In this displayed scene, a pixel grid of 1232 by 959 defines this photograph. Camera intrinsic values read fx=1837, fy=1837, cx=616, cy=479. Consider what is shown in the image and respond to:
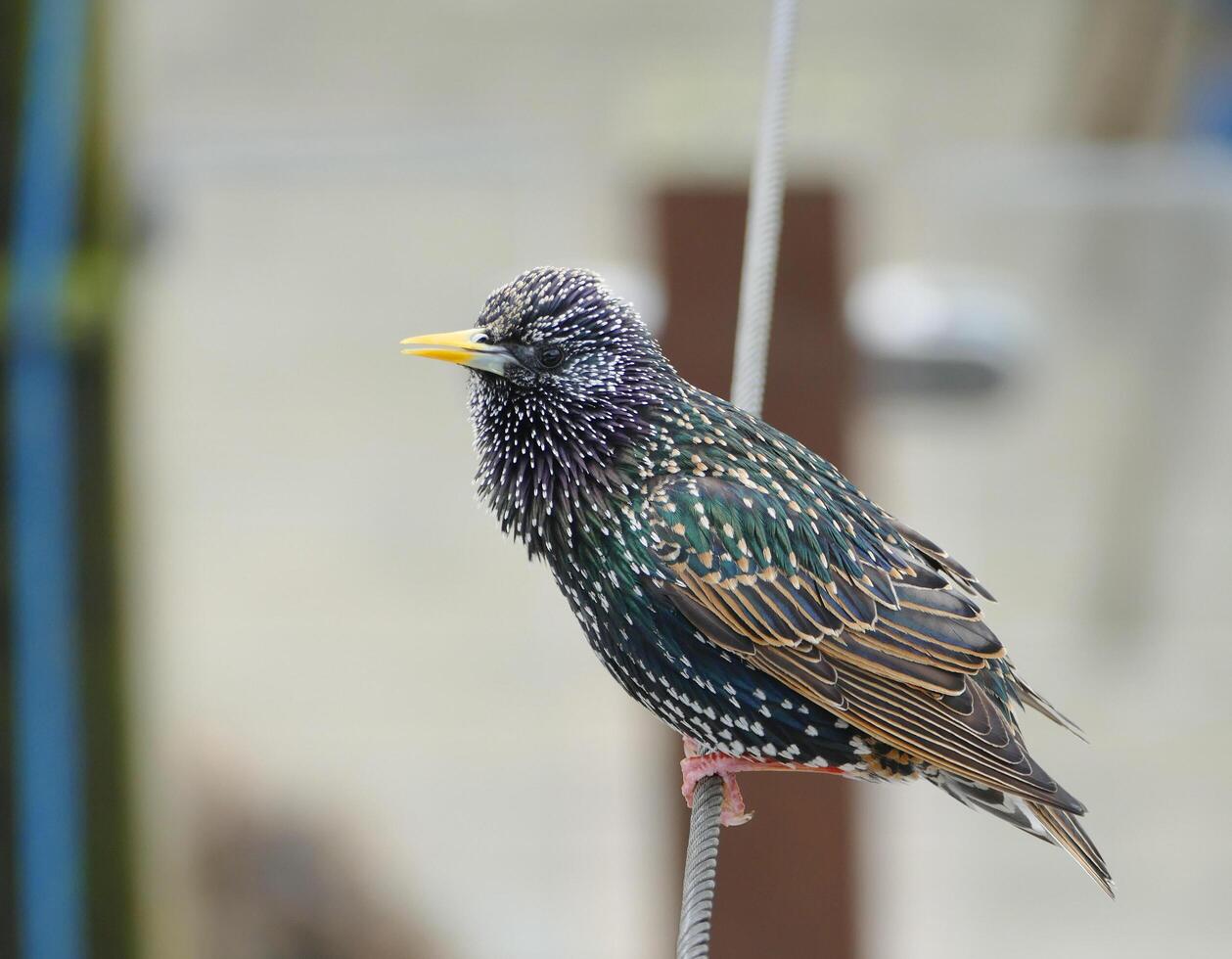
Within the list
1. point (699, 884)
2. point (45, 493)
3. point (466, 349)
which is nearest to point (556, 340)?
point (466, 349)

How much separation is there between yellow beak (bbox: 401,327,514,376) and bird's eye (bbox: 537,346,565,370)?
0.06 metres

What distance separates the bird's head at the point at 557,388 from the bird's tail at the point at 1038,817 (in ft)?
2.76

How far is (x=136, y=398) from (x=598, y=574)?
1441 millimetres

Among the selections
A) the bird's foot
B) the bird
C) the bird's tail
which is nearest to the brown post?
the bird's foot

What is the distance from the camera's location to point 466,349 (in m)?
3.04

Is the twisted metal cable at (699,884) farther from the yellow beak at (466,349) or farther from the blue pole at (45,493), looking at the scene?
the blue pole at (45,493)

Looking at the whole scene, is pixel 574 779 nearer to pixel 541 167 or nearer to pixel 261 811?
pixel 261 811

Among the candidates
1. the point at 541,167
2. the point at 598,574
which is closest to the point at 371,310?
the point at 541,167

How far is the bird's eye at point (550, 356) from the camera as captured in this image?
313 cm

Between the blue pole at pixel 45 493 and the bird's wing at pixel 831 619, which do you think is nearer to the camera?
the bird's wing at pixel 831 619

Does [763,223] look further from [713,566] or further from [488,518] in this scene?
[488,518]

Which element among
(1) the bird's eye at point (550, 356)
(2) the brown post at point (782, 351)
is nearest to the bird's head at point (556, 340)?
(1) the bird's eye at point (550, 356)

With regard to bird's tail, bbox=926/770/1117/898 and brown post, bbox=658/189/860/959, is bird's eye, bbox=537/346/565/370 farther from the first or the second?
brown post, bbox=658/189/860/959

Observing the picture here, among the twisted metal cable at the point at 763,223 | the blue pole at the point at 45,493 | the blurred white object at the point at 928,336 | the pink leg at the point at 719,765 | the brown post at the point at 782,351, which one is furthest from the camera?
the blurred white object at the point at 928,336
